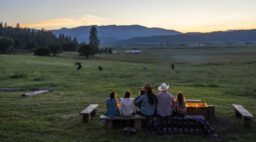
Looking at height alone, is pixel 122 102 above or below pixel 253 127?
above

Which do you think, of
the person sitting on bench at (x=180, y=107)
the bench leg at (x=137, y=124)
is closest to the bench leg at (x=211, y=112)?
the person sitting on bench at (x=180, y=107)

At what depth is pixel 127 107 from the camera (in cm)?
1531

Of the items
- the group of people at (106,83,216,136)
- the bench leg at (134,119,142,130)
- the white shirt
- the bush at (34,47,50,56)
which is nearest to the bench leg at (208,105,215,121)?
the group of people at (106,83,216,136)

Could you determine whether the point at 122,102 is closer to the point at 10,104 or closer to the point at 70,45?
the point at 10,104

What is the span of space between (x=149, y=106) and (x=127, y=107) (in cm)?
80

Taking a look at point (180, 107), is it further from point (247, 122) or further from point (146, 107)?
point (247, 122)

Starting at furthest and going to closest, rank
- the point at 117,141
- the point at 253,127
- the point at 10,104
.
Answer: the point at 10,104
the point at 253,127
the point at 117,141

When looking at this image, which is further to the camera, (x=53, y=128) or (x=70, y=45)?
(x=70, y=45)

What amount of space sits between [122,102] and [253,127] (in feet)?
16.3

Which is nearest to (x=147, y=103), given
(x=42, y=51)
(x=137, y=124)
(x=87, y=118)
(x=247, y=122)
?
(x=137, y=124)

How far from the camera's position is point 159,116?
15.4 meters

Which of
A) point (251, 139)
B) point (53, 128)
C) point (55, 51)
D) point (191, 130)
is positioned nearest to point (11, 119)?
point (53, 128)

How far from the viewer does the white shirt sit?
50.1ft

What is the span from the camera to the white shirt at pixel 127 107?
15266mm
